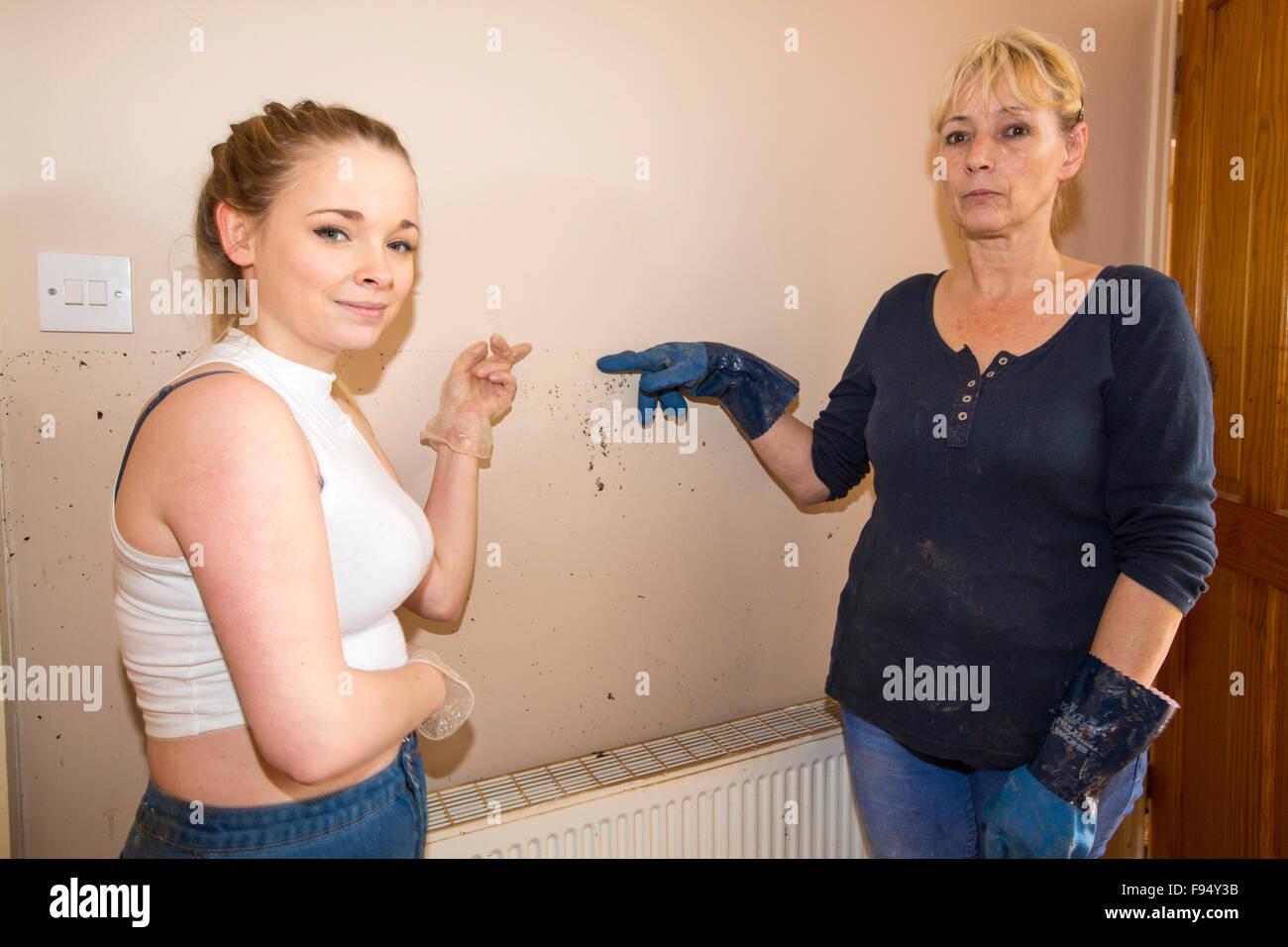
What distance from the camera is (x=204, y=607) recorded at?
76cm

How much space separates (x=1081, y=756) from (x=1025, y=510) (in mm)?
306

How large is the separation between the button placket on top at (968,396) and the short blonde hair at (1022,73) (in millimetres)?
346

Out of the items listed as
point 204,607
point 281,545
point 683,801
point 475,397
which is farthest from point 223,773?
point 683,801

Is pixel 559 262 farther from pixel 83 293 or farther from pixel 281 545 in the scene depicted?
pixel 281 545

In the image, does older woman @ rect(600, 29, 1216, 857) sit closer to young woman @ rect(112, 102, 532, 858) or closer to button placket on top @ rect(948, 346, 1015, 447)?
button placket on top @ rect(948, 346, 1015, 447)

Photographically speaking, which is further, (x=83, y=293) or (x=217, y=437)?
(x=83, y=293)

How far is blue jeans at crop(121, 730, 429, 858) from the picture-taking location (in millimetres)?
788

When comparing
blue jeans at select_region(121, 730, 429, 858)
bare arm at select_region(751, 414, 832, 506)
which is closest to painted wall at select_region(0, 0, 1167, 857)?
bare arm at select_region(751, 414, 832, 506)

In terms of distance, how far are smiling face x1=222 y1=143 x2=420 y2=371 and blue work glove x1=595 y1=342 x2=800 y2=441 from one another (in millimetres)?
537

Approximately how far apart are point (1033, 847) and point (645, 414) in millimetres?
853

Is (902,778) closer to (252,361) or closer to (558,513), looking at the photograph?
(558,513)
